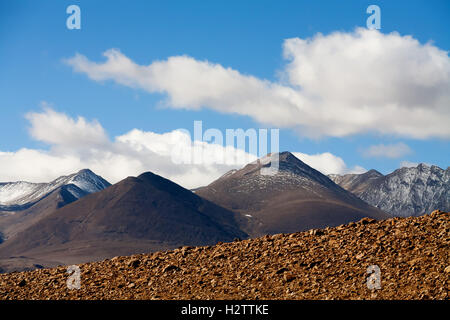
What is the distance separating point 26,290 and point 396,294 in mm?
16480

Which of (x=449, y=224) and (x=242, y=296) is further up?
(x=449, y=224)

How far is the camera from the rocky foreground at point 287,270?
75.2 ft

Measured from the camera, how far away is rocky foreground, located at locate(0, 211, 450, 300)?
22.9 meters

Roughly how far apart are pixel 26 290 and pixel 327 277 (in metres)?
13.8

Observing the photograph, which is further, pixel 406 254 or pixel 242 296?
pixel 406 254

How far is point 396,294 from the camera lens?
2172 centimetres

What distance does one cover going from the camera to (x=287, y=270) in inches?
993

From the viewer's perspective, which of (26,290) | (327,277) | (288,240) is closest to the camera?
(327,277)
